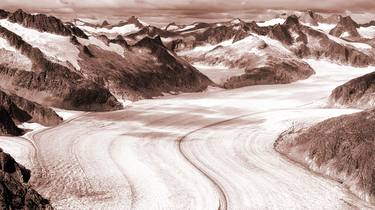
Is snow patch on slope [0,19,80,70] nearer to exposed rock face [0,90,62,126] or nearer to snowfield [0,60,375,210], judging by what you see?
exposed rock face [0,90,62,126]

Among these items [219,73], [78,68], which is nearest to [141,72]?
[78,68]

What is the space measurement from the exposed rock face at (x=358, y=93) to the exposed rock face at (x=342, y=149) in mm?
24850

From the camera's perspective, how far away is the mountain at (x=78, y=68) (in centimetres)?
7706

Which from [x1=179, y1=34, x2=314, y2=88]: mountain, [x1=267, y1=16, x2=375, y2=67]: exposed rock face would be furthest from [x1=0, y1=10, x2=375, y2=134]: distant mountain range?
[x1=267, y1=16, x2=375, y2=67]: exposed rock face

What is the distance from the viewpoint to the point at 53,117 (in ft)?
198

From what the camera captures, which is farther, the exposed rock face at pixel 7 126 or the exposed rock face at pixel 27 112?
the exposed rock face at pixel 27 112

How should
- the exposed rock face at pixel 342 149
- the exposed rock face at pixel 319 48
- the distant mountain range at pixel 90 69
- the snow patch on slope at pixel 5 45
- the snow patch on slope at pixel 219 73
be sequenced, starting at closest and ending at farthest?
the exposed rock face at pixel 342 149
the distant mountain range at pixel 90 69
the snow patch on slope at pixel 5 45
the snow patch on slope at pixel 219 73
the exposed rock face at pixel 319 48

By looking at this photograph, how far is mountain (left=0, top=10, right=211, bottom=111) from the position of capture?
253ft

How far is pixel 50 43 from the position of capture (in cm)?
9344

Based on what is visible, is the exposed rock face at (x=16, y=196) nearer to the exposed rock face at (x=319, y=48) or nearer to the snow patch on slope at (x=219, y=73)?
the snow patch on slope at (x=219, y=73)

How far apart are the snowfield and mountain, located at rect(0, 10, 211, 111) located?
551 inches

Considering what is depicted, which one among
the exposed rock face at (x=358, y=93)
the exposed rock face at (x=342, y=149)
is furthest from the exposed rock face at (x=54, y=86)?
the exposed rock face at (x=342, y=149)

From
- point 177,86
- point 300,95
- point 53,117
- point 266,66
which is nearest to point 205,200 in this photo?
point 53,117

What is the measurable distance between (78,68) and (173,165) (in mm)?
53535
